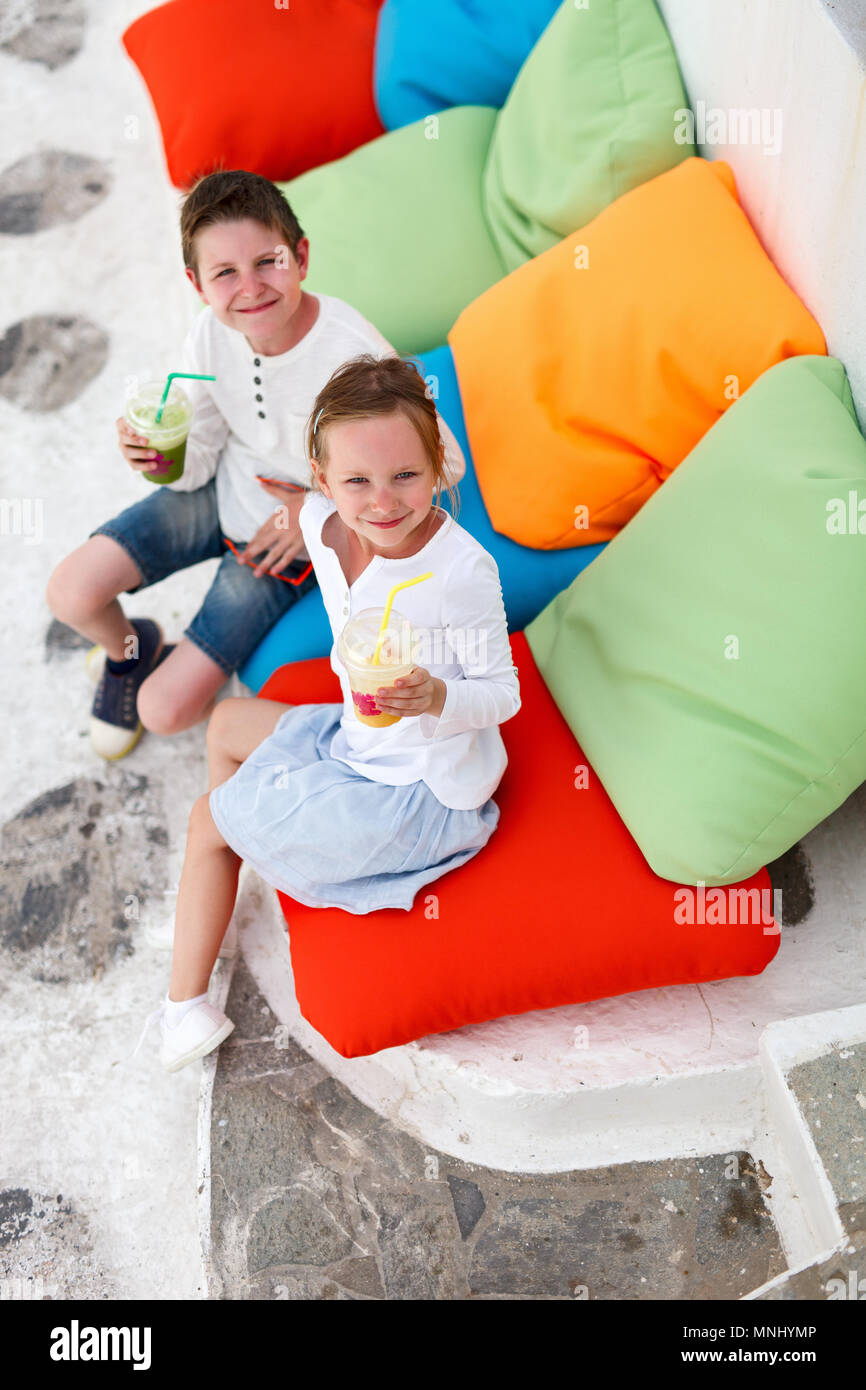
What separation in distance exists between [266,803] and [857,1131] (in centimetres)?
93

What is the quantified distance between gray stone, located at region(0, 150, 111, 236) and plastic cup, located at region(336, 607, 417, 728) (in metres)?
2.48

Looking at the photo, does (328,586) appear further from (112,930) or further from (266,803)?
(112,930)

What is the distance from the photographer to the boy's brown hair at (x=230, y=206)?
5.97ft

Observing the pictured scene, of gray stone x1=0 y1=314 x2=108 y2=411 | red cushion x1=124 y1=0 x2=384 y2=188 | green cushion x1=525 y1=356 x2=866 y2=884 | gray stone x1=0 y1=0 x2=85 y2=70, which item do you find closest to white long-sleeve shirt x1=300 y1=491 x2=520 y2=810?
green cushion x1=525 y1=356 x2=866 y2=884

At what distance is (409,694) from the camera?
1.42m

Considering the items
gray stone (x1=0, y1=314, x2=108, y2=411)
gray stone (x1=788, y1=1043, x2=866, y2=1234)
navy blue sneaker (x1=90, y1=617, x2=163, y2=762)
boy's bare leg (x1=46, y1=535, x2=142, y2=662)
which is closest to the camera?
gray stone (x1=788, y1=1043, x2=866, y2=1234)

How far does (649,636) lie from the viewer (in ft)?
5.70

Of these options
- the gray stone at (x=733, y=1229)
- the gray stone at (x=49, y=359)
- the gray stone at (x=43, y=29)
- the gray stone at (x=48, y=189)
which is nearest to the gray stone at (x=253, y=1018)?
the gray stone at (x=733, y=1229)

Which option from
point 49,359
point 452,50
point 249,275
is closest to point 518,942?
point 249,275

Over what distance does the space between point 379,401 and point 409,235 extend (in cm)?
112

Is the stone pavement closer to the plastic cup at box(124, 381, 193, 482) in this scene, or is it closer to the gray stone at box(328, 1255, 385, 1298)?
the gray stone at box(328, 1255, 385, 1298)

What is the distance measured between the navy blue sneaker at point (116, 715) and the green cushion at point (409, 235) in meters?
0.88

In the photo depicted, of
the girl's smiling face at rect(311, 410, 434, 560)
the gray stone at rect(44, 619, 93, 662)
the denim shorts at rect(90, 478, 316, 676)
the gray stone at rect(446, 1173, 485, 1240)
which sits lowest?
the gray stone at rect(446, 1173, 485, 1240)

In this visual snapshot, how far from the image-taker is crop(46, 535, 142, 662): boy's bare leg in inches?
83.4
